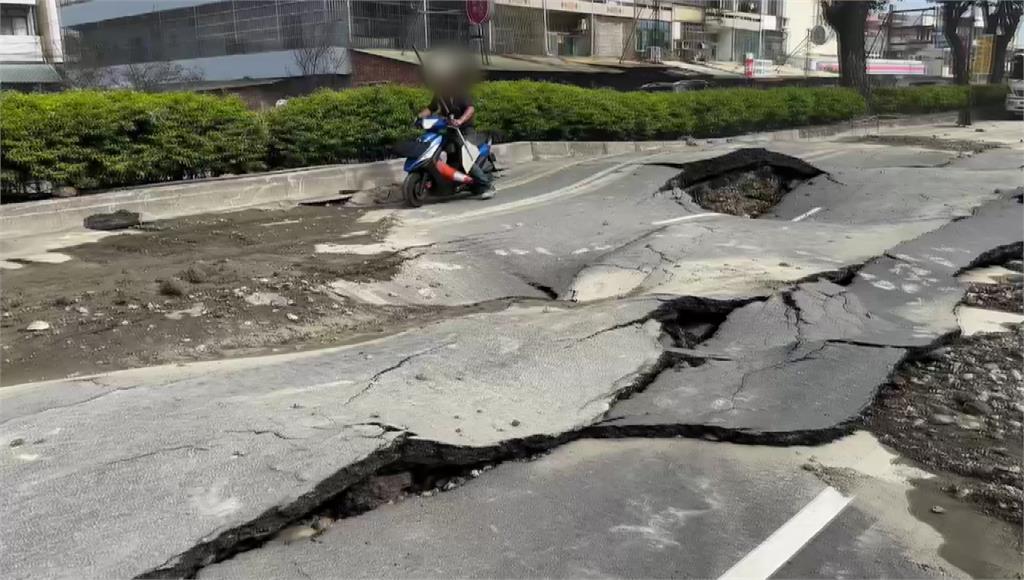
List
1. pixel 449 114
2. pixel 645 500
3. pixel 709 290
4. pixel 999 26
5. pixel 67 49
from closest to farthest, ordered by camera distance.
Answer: pixel 645 500 < pixel 709 290 < pixel 449 114 < pixel 67 49 < pixel 999 26

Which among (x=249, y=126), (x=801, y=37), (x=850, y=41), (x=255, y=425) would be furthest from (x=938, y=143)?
(x=801, y=37)

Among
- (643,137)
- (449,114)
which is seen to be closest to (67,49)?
(643,137)

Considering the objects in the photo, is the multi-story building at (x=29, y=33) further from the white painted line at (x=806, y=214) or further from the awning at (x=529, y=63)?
the white painted line at (x=806, y=214)

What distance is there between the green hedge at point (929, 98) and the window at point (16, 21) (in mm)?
37844

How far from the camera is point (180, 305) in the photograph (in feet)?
19.7

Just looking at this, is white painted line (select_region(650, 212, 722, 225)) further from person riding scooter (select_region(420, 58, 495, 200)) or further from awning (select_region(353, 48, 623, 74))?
awning (select_region(353, 48, 623, 74))

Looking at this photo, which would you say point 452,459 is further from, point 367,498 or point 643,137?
point 643,137

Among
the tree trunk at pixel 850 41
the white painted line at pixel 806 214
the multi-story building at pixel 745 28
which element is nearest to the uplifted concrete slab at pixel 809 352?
the white painted line at pixel 806 214

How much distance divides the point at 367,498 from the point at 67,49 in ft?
129

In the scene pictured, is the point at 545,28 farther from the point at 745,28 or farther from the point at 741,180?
the point at 745,28

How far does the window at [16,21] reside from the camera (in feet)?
129

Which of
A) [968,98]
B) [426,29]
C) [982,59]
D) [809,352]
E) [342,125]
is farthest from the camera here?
[982,59]

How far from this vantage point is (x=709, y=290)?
6.54 metres

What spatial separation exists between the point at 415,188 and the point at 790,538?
7.86 meters
